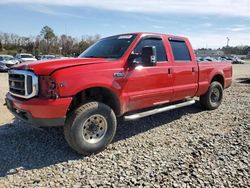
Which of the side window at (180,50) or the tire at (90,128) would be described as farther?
the side window at (180,50)

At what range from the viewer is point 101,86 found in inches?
189

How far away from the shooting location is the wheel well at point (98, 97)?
4.82m

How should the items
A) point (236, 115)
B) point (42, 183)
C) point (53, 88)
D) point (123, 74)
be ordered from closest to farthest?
point (42, 183) → point (53, 88) → point (123, 74) → point (236, 115)

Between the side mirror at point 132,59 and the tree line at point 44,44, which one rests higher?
the tree line at point 44,44

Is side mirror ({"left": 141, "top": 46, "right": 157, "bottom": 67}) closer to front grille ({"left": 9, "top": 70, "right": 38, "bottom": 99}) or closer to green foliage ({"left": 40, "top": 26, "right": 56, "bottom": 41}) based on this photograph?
front grille ({"left": 9, "top": 70, "right": 38, "bottom": 99})

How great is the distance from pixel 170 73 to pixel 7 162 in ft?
11.9

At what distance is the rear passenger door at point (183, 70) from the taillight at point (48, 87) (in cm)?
295

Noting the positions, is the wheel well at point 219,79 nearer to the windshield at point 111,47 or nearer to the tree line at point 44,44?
the windshield at point 111,47

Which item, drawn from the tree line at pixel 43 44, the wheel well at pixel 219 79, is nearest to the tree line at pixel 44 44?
the tree line at pixel 43 44

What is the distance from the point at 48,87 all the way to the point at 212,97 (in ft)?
17.7

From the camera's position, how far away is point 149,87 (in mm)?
5684

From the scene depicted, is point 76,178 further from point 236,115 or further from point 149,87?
point 236,115

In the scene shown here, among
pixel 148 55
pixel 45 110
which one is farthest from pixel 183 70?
pixel 45 110

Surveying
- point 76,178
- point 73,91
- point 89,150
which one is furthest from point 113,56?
point 76,178
